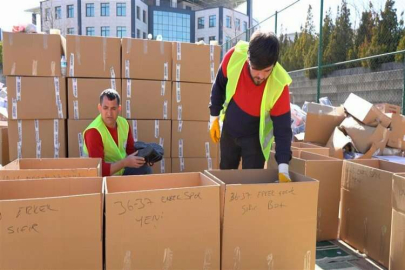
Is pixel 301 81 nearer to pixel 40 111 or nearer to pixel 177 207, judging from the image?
pixel 40 111

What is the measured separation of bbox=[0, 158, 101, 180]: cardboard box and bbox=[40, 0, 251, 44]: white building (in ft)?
90.8

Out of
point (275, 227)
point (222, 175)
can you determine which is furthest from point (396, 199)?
point (222, 175)

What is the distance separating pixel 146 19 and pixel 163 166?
32.7 metres

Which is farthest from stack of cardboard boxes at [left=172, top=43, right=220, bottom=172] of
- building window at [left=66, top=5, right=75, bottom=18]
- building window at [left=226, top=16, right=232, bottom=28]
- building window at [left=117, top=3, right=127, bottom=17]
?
building window at [left=66, top=5, right=75, bottom=18]

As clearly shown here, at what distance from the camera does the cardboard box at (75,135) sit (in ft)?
10.7

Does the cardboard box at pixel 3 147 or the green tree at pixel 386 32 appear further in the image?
the green tree at pixel 386 32

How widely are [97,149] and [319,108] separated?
9.68 ft

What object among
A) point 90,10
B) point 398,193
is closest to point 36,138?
point 398,193

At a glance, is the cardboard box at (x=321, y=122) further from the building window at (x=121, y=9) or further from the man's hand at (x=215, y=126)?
the building window at (x=121, y=9)

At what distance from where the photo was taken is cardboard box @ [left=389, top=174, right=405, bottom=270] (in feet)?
6.26

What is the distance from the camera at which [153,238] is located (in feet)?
4.64

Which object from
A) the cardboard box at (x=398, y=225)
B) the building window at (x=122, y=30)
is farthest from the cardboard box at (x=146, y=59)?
the building window at (x=122, y=30)

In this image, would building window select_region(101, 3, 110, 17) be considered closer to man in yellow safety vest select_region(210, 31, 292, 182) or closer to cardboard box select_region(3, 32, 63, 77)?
cardboard box select_region(3, 32, 63, 77)

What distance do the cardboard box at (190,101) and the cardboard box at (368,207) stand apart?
161cm
